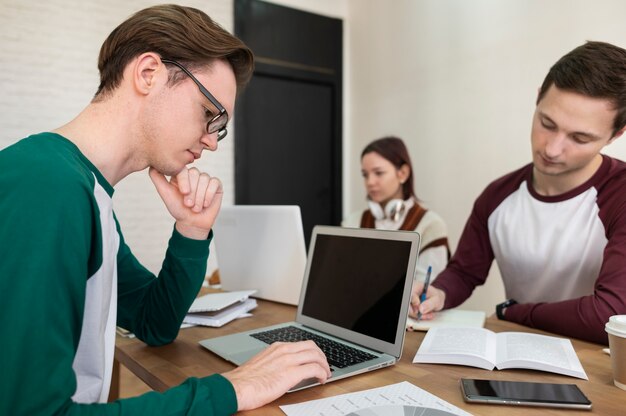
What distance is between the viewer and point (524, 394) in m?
0.81

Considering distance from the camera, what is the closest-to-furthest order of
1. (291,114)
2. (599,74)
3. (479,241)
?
(599,74), (479,241), (291,114)

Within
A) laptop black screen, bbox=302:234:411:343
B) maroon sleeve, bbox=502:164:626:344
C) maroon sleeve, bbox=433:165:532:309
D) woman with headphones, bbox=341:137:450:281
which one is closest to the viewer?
laptop black screen, bbox=302:234:411:343

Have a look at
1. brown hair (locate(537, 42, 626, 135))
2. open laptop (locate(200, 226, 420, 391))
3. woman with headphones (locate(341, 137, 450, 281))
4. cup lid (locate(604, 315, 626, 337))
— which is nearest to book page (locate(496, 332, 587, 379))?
cup lid (locate(604, 315, 626, 337))

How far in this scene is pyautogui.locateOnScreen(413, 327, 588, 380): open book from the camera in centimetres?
94

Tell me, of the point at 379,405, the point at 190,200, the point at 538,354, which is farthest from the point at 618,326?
the point at 190,200

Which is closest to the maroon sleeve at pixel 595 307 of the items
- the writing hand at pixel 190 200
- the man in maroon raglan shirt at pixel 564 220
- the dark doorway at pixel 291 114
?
the man in maroon raglan shirt at pixel 564 220

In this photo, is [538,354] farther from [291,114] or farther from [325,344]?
[291,114]

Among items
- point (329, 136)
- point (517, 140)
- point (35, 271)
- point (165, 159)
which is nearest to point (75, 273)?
point (35, 271)

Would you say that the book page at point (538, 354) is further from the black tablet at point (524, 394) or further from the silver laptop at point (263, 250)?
the silver laptop at point (263, 250)

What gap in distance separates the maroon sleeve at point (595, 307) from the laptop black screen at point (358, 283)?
471 mm

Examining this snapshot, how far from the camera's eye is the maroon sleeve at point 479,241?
172 cm

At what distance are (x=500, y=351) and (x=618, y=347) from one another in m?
0.22

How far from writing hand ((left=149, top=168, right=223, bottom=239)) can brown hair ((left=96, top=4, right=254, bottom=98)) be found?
0.26 metres

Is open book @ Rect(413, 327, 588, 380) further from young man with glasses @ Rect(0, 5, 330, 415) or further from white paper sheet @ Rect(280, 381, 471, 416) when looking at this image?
young man with glasses @ Rect(0, 5, 330, 415)
